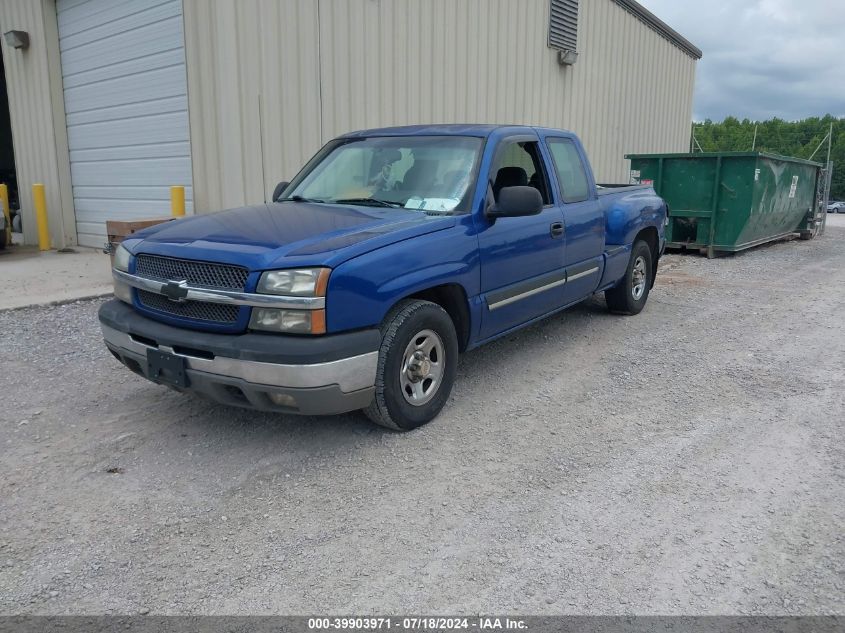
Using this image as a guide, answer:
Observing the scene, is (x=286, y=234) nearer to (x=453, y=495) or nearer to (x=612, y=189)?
(x=453, y=495)

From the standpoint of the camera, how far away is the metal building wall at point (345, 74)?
8516mm

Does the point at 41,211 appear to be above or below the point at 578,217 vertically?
below

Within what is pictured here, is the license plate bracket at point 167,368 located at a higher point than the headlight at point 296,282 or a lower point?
lower

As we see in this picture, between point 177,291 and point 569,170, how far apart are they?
354cm

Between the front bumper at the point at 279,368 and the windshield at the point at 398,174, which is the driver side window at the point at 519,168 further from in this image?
the front bumper at the point at 279,368

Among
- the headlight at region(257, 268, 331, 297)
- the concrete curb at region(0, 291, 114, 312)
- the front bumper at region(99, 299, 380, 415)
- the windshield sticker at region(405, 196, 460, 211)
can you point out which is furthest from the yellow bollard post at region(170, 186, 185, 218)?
the headlight at region(257, 268, 331, 297)

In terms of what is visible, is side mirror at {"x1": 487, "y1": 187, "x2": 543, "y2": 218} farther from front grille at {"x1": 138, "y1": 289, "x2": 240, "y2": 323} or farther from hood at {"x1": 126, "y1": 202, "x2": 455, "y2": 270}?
front grille at {"x1": 138, "y1": 289, "x2": 240, "y2": 323}

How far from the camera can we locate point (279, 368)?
3439 millimetres

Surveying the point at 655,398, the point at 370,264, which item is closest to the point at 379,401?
the point at 370,264

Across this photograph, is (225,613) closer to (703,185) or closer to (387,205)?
(387,205)

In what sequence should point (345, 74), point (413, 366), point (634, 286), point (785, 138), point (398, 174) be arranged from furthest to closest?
point (785, 138) → point (345, 74) → point (634, 286) → point (398, 174) → point (413, 366)

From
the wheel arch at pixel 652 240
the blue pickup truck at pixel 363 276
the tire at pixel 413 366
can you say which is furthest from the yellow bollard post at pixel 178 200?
the tire at pixel 413 366

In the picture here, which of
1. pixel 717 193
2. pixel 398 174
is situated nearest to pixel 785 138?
pixel 717 193

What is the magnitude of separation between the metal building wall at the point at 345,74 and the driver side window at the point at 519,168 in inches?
176
